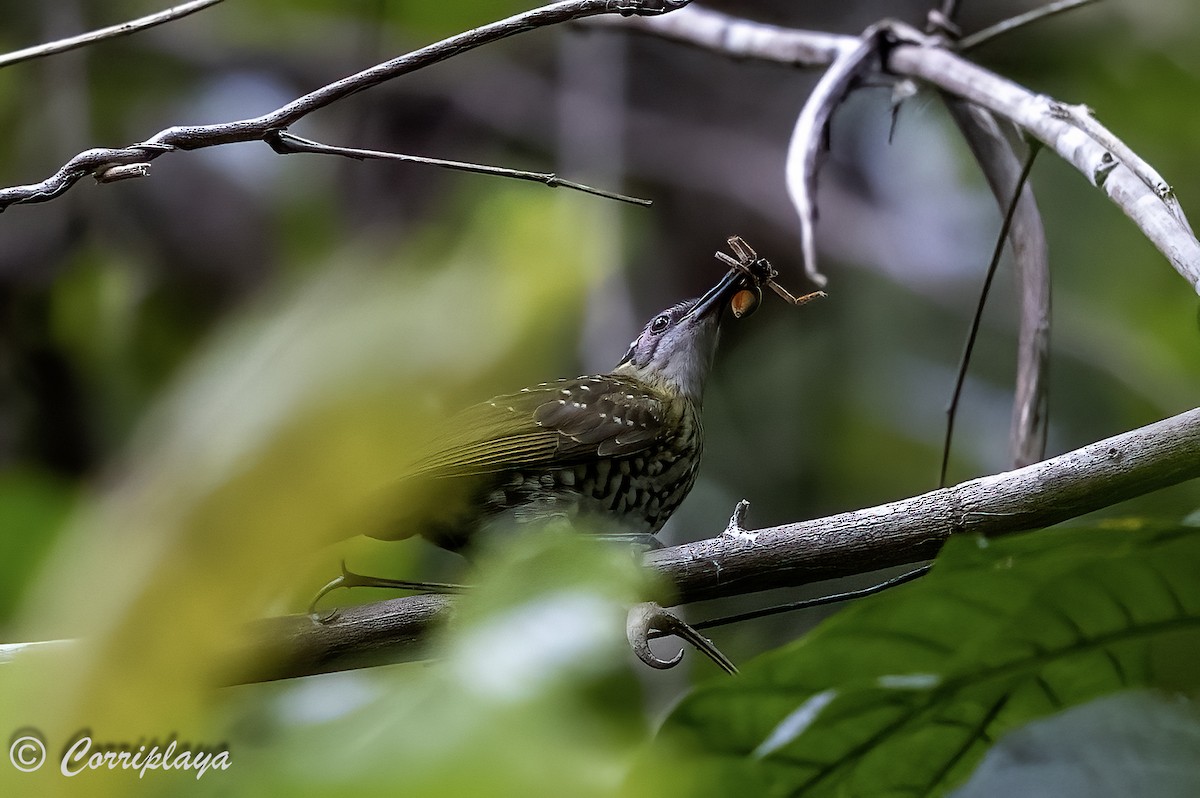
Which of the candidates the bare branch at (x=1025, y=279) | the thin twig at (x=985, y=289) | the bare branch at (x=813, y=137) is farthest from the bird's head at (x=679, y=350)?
the bare branch at (x=1025, y=279)

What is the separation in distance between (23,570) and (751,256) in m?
0.61

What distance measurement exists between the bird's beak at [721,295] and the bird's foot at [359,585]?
1.32 ft

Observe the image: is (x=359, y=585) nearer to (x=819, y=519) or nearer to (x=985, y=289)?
(x=819, y=519)

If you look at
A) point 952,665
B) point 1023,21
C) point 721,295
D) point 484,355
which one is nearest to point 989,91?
point 1023,21

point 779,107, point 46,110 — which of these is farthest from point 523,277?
point 779,107

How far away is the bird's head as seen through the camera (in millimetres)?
1059

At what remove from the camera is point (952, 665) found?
60 cm

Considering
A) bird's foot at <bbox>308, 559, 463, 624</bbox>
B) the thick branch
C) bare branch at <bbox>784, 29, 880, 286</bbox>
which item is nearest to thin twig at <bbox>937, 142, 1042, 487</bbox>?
bare branch at <bbox>784, 29, 880, 286</bbox>

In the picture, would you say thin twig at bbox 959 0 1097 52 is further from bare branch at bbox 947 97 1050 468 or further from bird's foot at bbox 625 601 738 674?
bird's foot at bbox 625 601 738 674

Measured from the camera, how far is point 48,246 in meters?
1.55

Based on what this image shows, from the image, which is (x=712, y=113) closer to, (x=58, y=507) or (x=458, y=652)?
(x=58, y=507)

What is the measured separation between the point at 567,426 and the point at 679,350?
15cm

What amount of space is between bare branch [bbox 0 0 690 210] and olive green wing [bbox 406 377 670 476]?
0.93 feet

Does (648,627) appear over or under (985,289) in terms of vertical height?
under
